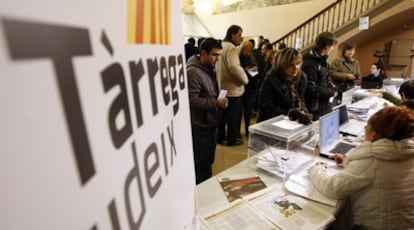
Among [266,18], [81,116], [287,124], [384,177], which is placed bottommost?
[384,177]

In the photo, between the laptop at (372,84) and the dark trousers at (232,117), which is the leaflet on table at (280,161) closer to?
the dark trousers at (232,117)

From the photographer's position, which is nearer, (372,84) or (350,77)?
(350,77)

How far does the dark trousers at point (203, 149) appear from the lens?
5.96 ft

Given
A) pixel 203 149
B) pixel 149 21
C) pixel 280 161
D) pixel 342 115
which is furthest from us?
pixel 342 115

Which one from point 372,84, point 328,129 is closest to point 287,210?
point 328,129

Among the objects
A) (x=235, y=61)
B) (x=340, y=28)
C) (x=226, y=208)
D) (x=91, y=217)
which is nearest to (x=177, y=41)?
(x=91, y=217)

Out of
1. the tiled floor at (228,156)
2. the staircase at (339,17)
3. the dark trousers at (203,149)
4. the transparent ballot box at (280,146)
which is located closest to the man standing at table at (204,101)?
the dark trousers at (203,149)

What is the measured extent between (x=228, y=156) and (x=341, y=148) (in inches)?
51.5

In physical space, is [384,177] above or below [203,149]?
above

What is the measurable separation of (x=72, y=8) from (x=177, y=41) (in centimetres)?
32

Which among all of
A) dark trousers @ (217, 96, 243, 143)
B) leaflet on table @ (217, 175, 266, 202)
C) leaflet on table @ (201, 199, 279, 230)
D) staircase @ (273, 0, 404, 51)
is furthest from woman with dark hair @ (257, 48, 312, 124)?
staircase @ (273, 0, 404, 51)

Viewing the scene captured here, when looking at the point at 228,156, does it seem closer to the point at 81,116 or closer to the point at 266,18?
the point at 81,116

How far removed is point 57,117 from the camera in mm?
195

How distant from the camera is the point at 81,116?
0.22 meters
